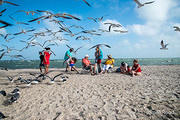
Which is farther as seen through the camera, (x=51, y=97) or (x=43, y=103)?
(x=51, y=97)

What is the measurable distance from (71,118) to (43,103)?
171cm

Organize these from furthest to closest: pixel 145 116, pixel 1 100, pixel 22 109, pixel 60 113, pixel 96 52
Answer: pixel 96 52, pixel 1 100, pixel 22 109, pixel 60 113, pixel 145 116

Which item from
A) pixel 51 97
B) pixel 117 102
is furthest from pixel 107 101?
pixel 51 97

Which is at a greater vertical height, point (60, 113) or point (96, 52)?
point (96, 52)

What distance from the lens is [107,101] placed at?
412cm

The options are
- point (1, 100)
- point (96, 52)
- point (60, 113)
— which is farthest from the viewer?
point (96, 52)

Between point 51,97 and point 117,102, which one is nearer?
point 117,102

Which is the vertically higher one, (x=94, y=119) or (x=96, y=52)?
(x=96, y=52)

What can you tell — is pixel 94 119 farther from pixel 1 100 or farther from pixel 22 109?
pixel 1 100

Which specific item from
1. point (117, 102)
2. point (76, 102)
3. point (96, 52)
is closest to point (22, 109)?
point (76, 102)

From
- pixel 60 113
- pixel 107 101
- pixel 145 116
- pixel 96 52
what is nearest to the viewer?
pixel 145 116

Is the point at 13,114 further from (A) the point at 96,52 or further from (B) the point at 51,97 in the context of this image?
(A) the point at 96,52

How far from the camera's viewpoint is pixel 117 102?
13.1ft

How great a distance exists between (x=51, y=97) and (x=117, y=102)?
2.98 m
